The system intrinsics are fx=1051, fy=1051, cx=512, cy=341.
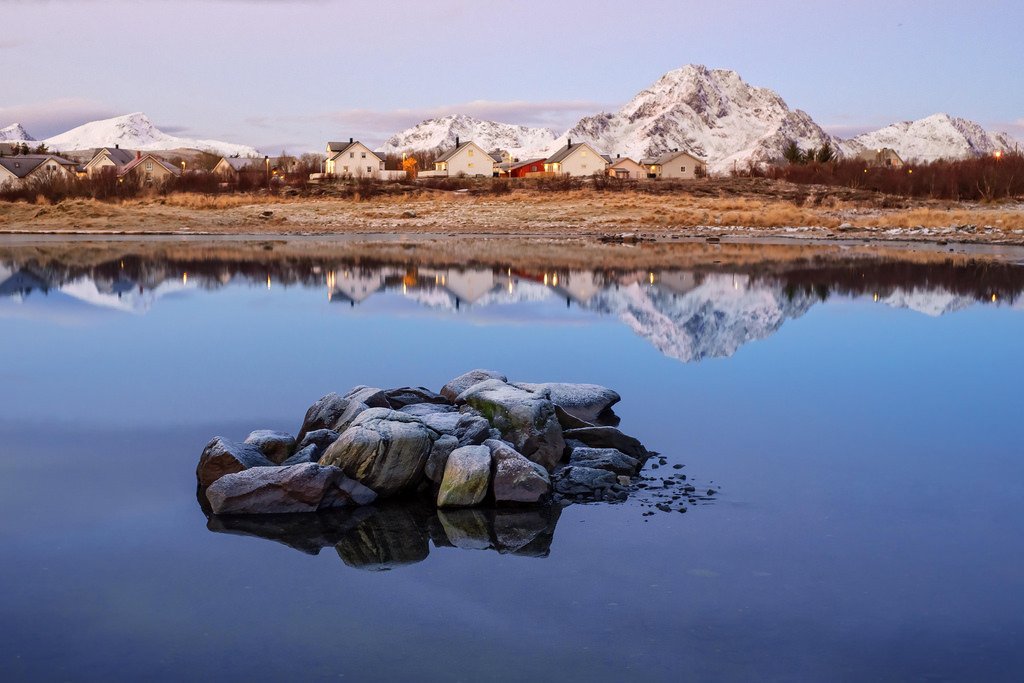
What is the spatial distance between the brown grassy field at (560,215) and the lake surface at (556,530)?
3378 cm

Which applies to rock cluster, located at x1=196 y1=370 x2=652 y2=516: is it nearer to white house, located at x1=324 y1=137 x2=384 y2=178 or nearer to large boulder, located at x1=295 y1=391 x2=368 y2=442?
large boulder, located at x1=295 y1=391 x2=368 y2=442

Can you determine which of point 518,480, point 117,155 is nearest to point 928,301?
point 518,480

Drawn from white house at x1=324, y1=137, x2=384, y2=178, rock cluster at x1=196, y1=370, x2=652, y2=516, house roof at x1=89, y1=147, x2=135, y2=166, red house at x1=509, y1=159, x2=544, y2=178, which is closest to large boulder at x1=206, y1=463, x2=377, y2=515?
rock cluster at x1=196, y1=370, x2=652, y2=516

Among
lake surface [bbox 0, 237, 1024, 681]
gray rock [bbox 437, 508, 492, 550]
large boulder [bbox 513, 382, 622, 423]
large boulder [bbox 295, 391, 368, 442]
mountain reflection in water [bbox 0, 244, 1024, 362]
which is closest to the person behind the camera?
lake surface [bbox 0, 237, 1024, 681]

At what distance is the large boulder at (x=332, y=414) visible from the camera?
11.8 metres

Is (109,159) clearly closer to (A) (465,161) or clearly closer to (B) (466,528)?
(A) (465,161)

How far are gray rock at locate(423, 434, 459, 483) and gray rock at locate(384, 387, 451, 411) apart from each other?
1.87 metres

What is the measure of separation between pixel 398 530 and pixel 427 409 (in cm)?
298

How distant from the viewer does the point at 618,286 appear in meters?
29.4

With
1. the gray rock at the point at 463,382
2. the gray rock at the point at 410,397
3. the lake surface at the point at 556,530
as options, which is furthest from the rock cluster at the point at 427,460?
the gray rock at the point at 463,382

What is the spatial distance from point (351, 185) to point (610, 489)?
7290 cm

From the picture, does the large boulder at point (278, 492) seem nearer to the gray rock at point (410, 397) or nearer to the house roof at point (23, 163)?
the gray rock at point (410, 397)

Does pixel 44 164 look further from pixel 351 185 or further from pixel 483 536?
pixel 483 536

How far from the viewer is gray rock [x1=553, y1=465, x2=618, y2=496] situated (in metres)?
10.6
